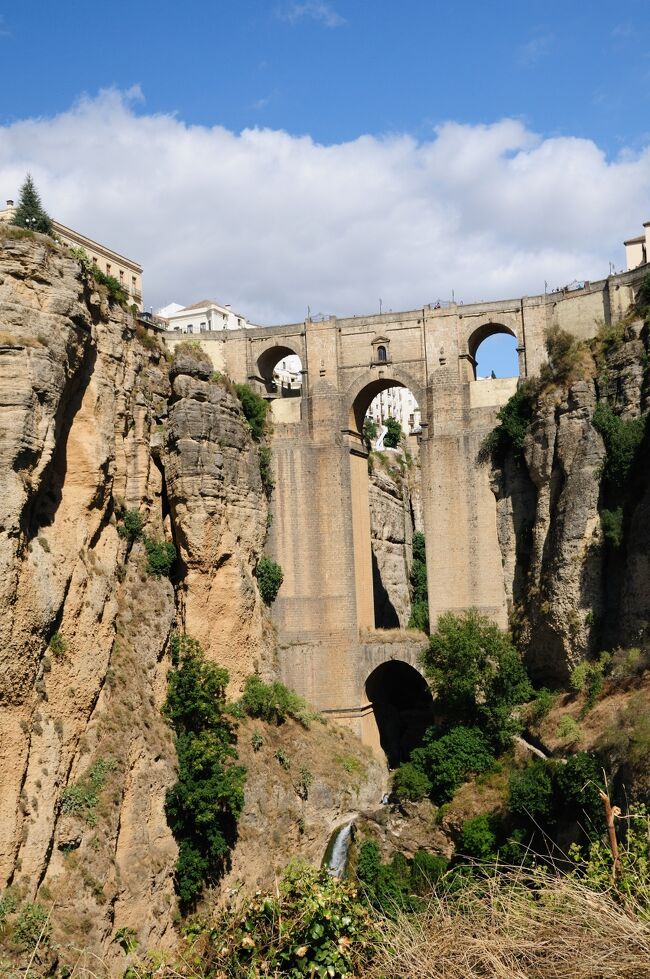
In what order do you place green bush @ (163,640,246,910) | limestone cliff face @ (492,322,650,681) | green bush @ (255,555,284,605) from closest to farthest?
1. green bush @ (163,640,246,910)
2. limestone cliff face @ (492,322,650,681)
3. green bush @ (255,555,284,605)

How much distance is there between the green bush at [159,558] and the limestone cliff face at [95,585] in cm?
35

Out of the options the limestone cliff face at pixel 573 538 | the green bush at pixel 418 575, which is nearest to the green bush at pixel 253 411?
the limestone cliff face at pixel 573 538

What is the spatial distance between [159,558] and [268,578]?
5166mm

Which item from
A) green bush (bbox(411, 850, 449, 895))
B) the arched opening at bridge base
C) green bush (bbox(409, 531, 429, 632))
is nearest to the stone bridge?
the arched opening at bridge base

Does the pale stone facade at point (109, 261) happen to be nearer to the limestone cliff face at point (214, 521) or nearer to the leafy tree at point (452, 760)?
the limestone cliff face at point (214, 521)

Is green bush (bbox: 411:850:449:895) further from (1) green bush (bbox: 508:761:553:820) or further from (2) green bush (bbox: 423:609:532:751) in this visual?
A: (2) green bush (bbox: 423:609:532:751)

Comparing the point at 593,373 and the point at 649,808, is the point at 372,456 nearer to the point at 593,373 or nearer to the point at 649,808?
the point at 593,373

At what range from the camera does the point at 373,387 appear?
38719 millimetres

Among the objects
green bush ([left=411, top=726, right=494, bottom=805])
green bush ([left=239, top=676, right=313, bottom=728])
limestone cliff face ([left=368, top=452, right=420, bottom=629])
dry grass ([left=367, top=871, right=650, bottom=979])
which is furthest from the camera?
limestone cliff face ([left=368, top=452, right=420, bottom=629])

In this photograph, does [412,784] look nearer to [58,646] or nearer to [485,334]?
[58,646]

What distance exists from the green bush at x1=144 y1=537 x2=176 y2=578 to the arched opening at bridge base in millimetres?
8903

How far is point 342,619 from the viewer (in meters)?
36.9

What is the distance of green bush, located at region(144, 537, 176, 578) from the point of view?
33062 millimetres

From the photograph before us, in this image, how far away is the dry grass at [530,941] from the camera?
300 inches
